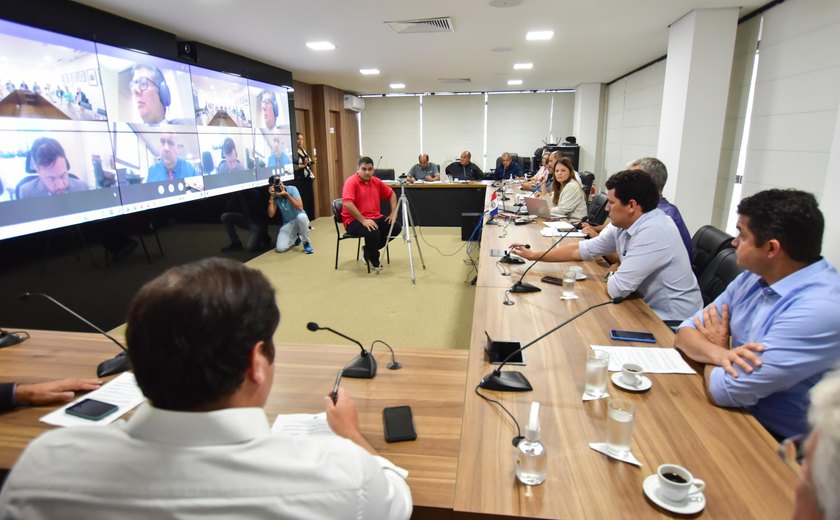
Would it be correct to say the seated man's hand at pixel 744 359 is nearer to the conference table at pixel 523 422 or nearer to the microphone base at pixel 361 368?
the conference table at pixel 523 422

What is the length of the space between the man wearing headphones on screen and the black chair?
460 cm

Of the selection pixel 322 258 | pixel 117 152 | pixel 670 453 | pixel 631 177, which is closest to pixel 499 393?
pixel 670 453

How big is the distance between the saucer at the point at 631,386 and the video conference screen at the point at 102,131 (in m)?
3.80

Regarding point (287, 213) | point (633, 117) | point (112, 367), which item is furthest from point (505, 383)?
point (633, 117)

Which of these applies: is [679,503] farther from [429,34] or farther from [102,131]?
[429,34]

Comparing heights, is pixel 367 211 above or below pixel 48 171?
below

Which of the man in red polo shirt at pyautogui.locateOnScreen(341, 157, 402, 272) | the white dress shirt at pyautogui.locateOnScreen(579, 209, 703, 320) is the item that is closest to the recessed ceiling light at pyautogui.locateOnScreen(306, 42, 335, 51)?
the man in red polo shirt at pyautogui.locateOnScreen(341, 157, 402, 272)

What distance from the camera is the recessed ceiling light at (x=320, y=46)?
548 centimetres

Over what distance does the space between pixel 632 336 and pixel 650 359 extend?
188 millimetres

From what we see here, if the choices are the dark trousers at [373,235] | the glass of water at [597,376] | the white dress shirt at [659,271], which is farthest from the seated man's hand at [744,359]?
the dark trousers at [373,235]

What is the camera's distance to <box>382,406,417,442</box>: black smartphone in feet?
4.15

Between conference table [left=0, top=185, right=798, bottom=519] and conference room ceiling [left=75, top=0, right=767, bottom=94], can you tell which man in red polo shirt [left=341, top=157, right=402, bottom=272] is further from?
conference table [left=0, top=185, right=798, bottom=519]

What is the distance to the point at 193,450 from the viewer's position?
666mm

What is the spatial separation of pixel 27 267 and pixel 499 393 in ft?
11.8
